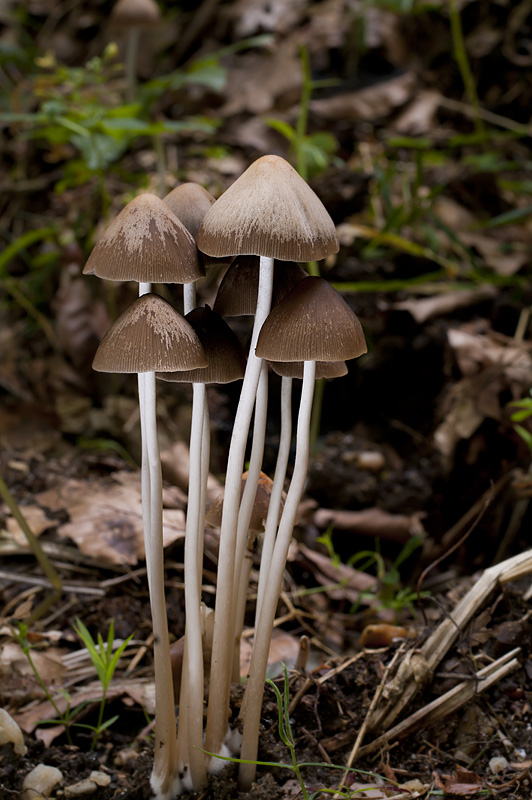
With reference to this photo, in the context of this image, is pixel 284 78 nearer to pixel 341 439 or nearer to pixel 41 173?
pixel 41 173

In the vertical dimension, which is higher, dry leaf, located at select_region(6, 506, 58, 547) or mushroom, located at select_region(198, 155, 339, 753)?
mushroom, located at select_region(198, 155, 339, 753)

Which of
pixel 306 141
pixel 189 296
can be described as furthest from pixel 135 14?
pixel 189 296

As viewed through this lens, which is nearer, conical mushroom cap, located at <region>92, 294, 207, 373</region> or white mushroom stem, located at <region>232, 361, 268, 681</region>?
conical mushroom cap, located at <region>92, 294, 207, 373</region>

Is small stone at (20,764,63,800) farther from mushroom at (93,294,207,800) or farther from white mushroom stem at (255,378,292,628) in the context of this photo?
white mushroom stem at (255,378,292,628)

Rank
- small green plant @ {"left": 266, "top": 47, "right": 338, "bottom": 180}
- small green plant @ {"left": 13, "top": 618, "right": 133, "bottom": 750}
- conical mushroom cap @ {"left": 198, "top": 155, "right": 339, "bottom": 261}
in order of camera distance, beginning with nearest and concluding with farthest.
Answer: conical mushroom cap @ {"left": 198, "top": 155, "right": 339, "bottom": 261}, small green plant @ {"left": 13, "top": 618, "right": 133, "bottom": 750}, small green plant @ {"left": 266, "top": 47, "right": 338, "bottom": 180}

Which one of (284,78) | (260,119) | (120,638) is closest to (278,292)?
(120,638)

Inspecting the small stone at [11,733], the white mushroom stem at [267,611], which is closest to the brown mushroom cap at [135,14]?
the white mushroom stem at [267,611]

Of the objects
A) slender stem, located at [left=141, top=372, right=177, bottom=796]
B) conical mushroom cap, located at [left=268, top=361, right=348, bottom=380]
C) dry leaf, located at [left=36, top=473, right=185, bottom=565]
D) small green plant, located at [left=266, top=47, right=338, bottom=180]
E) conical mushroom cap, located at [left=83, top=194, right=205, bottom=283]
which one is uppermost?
small green plant, located at [left=266, top=47, right=338, bottom=180]

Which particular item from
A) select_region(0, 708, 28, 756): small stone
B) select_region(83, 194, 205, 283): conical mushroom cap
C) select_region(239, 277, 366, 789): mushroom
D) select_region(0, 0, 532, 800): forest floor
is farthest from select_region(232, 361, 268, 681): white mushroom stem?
select_region(0, 708, 28, 756): small stone
